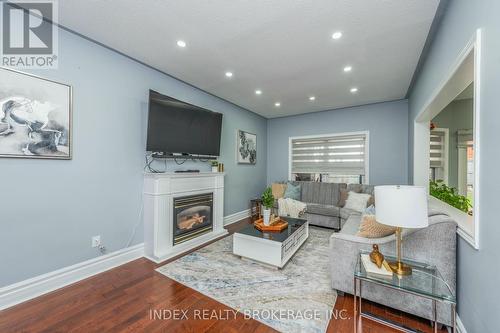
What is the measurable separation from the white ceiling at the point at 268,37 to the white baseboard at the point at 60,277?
8.33 ft

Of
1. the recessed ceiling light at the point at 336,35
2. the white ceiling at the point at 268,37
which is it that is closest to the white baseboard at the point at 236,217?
the white ceiling at the point at 268,37

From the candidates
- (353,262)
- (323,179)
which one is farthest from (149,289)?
(323,179)

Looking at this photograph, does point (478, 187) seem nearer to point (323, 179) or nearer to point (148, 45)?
point (148, 45)

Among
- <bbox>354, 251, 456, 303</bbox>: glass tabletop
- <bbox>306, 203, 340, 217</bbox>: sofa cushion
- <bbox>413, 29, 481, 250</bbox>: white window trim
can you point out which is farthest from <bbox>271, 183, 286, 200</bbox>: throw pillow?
<bbox>354, 251, 456, 303</bbox>: glass tabletop

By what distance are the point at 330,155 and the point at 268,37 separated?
3.50 metres

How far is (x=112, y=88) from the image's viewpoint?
2596 millimetres

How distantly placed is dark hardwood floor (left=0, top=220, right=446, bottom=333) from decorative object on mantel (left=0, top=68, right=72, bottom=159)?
54.2 inches

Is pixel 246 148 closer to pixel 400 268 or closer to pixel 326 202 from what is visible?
pixel 326 202

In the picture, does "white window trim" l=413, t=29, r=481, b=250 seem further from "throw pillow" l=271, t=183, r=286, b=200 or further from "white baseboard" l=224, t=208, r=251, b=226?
"white baseboard" l=224, t=208, r=251, b=226

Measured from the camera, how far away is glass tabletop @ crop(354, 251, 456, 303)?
4.46ft

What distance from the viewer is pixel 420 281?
4.90 ft

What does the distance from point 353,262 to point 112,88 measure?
332 cm

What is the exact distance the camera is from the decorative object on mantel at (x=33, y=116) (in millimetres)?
1855

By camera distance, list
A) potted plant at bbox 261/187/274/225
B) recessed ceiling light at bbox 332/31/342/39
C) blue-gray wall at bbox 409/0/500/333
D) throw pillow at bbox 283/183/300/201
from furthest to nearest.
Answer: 1. throw pillow at bbox 283/183/300/201
2. potted plant at bbox 261/187/274/225
3. recessed ceiling light at bbox 332/31/342/39
4. blue-gray wall at bbox 409/0/500/333
